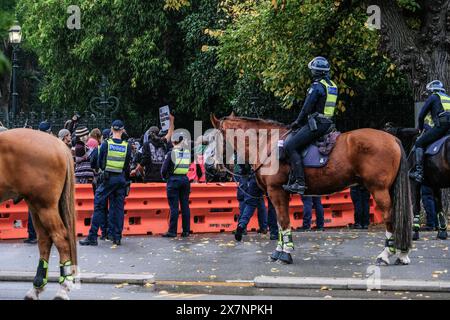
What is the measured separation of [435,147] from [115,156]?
18.7 feet

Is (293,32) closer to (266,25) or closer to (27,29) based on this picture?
(266,25)

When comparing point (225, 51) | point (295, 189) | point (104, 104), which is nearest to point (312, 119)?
point (295, 189)

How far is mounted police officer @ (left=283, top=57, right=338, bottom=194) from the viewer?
454 inches

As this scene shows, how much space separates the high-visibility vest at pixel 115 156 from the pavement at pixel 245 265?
1.43m

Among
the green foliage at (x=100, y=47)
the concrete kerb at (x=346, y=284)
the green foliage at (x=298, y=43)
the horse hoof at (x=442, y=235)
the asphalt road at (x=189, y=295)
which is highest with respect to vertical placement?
the green foliage at (x=100, y=47)

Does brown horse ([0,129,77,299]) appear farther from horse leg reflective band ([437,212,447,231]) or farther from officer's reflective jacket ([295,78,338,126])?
horse leg reflective band ([437,212,447,231])

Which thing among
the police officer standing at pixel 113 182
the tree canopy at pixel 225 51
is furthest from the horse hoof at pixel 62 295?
the tree canopy at pixel 225 51

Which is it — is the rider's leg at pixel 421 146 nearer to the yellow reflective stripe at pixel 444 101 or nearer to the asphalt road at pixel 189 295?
the yellow reflective stripe at pixel 444 101

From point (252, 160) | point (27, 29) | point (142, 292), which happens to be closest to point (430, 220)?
point (252, 160)

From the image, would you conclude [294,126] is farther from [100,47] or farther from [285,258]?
[100,47]

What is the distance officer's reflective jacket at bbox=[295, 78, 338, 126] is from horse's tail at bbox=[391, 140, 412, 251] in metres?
1.34

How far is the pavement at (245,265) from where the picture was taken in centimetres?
977

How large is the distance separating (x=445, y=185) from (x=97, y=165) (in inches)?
248
